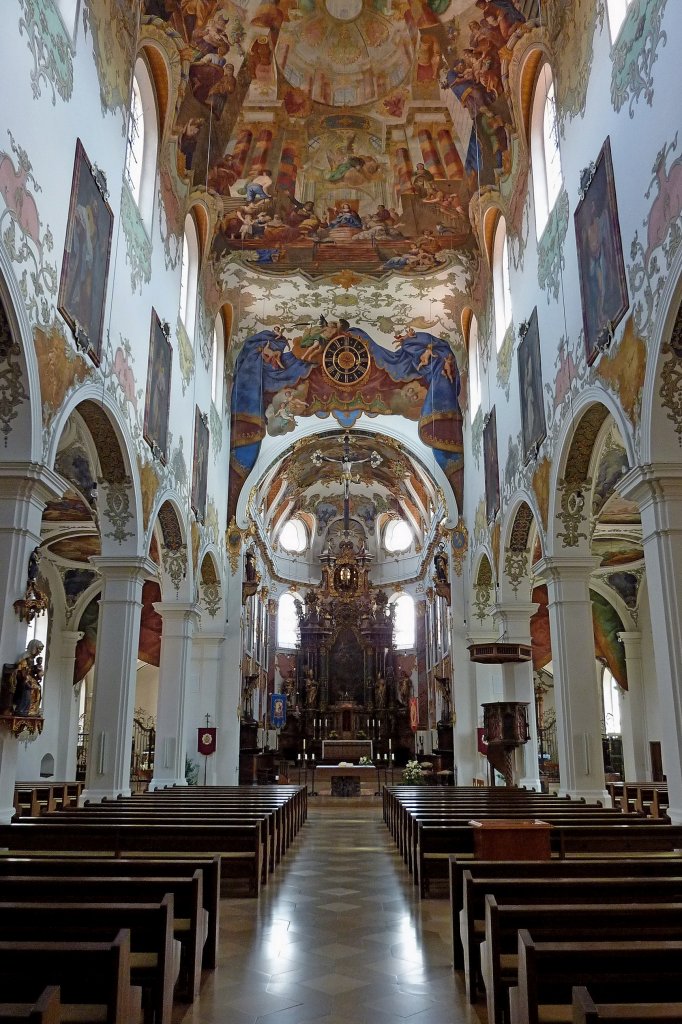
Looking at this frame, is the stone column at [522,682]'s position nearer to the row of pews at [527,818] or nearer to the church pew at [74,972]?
the row of pews at [527,818]

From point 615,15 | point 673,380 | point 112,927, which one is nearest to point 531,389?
point 615,15

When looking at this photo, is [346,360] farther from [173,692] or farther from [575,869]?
[575,869]

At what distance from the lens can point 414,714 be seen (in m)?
32.1

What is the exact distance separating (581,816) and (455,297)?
14.6m

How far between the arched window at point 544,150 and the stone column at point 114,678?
8.10m

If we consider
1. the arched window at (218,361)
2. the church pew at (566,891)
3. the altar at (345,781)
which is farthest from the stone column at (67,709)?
the church pew at (566,891)

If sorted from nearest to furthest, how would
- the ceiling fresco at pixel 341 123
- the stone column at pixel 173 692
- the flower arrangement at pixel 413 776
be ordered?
the ceiling fresco at pixel 341 123, the stone column at pixel 173 692, the flower arrangement at pixel 413 776

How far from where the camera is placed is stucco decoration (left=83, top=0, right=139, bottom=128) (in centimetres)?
968

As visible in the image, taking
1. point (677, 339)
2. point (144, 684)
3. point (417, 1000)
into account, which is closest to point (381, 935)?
point (417, 1000)

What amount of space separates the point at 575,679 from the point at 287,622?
2610 centimetres

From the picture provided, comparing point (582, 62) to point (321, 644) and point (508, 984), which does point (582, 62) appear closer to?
point (508, 984)

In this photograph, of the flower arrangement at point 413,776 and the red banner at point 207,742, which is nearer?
the red banner at point 207,742

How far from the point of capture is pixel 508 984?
3875mm

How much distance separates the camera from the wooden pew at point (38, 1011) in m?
2.21
